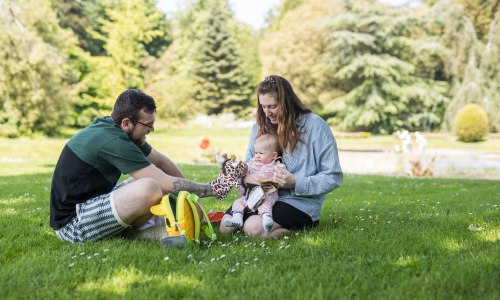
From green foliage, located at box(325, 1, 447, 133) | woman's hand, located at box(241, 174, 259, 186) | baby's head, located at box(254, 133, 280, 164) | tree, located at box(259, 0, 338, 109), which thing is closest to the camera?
woman's hand, located at box(241, 174, 259, 186)

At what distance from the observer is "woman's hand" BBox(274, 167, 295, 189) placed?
2.99m

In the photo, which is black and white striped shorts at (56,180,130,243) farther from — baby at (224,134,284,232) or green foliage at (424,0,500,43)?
green foliage at (424,0,500,43)

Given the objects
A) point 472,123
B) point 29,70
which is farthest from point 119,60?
point 472,123

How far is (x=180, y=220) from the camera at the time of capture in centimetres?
267

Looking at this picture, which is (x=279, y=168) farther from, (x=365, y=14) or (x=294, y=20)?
(x=294, y=20)

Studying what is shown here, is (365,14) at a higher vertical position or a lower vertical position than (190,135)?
higher

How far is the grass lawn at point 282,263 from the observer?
198cm

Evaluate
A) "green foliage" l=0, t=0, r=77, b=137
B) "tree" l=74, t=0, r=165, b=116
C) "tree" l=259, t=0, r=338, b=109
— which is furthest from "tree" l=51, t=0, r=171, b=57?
"green foliage" l=0, t=0, r=77, b=137

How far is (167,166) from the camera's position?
3.91 meters

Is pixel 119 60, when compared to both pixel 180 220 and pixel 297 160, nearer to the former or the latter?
pixel 297 160

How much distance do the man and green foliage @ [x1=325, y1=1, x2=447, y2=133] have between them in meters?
24.3

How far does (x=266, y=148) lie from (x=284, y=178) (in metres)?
0.42

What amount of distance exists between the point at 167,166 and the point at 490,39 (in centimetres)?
2571

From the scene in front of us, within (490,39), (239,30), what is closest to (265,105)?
(490,39)
